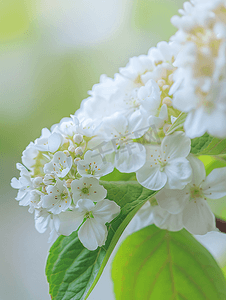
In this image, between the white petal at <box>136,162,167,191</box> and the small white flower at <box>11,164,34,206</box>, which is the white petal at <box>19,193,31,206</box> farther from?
the white petal at <box>136,162,167,191</box>

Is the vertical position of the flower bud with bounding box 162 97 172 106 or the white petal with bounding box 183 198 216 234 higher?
the flower bud with bounding box 162 97 172 106

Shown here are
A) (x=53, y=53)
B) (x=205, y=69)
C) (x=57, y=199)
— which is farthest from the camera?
(x=53, y=53)

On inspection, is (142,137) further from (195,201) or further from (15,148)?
(15,148)

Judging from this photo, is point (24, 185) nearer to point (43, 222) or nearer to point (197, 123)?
point (43, 222)

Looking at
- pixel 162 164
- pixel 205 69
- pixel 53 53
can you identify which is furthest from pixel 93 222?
pixel 53 53

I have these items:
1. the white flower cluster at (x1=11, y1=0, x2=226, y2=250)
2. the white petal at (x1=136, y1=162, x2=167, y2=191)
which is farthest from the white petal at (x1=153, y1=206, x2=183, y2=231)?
the white petal at (x1=136, y1=162, x2=167, y2=191)

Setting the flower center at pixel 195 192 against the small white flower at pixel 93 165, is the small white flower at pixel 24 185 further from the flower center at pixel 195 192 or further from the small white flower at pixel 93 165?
the flower center at pixel 195 192
